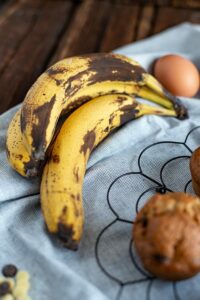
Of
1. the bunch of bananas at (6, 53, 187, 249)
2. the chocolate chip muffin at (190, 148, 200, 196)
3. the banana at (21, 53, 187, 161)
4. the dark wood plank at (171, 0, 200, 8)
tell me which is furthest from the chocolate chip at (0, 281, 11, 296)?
the dark wood plank at (171, 0, 200, 8)

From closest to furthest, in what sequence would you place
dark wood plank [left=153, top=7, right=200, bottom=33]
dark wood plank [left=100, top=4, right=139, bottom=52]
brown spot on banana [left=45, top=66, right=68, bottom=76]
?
1. brown spot on banana [left=45, top=66, right=68, bottom=76]
2. dark wood plank [left=100, top=4, right=139, bottom=52]
3. dark wood plank [left=153, top=7, right=200, bottom=33]

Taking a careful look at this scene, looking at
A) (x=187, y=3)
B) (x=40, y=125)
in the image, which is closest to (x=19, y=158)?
(x=40, y=125)

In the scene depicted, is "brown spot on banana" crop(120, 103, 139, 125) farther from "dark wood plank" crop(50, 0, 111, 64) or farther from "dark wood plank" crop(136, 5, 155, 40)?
"dark wood plank" crop(136, 5, 155, 40)

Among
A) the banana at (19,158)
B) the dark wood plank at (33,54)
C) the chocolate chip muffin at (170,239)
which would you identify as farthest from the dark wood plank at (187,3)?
the chocolate chip muffin at (170,239)

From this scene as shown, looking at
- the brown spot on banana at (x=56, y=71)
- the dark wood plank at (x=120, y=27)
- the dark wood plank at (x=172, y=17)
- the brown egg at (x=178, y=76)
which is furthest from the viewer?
the dark wood plank at (x=172, y=17)

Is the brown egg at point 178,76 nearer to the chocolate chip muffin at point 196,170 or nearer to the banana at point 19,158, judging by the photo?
the chocolate chip muffin at point 196,170

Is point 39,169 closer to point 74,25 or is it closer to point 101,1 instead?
point 74,25

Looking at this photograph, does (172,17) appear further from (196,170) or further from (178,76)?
(196,170)
